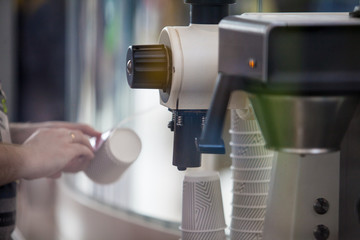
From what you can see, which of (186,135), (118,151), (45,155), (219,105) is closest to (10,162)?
(45,155)

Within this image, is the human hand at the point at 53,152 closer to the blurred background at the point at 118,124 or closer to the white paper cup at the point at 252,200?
the blurred background at the point at 118,124

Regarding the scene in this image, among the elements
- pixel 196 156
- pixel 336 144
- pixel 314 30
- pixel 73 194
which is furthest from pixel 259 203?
pixel 73 194

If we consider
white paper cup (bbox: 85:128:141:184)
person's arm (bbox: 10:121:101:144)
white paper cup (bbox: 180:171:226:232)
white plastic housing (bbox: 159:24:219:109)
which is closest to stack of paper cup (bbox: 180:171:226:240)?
white paper cup (bbox: 180:171:226:232)

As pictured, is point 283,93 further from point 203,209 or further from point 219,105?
point 203,209

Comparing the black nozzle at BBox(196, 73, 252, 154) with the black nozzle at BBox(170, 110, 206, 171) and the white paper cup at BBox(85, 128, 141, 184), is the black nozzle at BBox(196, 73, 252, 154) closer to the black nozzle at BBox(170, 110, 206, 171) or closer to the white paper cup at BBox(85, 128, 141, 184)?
the black nozzle at BBox(170, 110, 206, 171)

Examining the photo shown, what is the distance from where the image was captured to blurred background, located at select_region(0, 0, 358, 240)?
1.84m

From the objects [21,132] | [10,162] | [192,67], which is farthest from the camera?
[21,132]

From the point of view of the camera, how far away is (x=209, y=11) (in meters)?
0.99

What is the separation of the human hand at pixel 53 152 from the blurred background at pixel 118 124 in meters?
0.09

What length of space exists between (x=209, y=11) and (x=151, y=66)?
4.4 inches

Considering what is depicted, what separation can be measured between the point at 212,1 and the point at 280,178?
25 cm

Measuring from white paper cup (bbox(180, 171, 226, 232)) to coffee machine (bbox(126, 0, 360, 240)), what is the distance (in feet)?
0.09

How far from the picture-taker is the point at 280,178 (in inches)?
35.8

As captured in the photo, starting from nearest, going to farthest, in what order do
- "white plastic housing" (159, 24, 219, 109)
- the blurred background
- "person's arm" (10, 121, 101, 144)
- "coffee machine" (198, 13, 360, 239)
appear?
"coffee machine" (198, 13, 360, 239) < "white plastic housing" (159, 24, 219, 109) < "person's arm" (10, 121, 101, 144) < the blurred background
